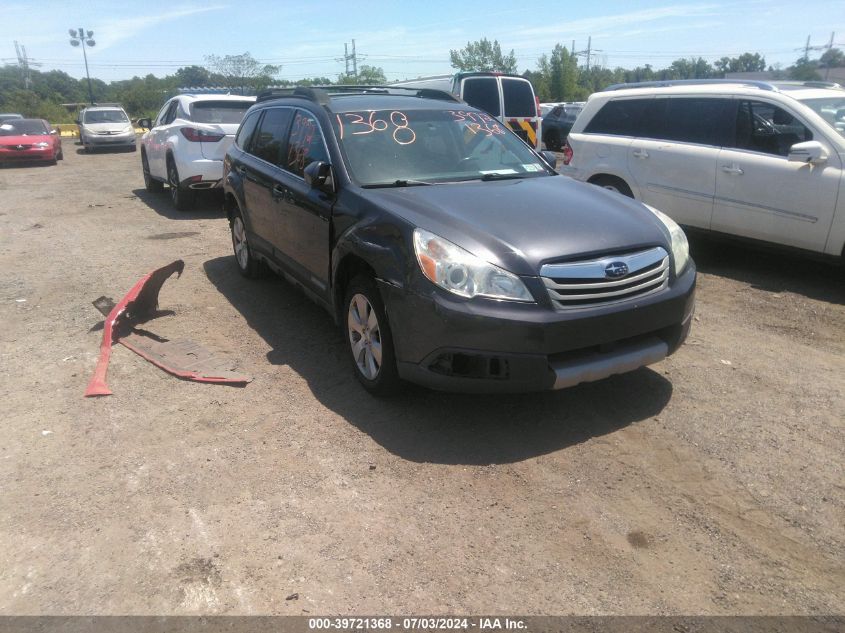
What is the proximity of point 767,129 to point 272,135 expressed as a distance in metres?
4.68

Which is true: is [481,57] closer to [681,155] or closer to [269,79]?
[269,79]

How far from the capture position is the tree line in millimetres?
57719

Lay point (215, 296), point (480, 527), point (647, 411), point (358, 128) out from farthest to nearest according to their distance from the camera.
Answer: point (215, 296), point (358, 128), point (647, 411), point (480, 527)

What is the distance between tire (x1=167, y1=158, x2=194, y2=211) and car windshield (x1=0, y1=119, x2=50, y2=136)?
1244 centimetres

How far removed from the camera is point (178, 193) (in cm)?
1110

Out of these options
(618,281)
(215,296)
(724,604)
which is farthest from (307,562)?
(215,296)

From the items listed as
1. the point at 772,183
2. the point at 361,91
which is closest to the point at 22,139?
the point at 361,91

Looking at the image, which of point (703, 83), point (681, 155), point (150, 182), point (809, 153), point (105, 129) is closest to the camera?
point (809, 153)

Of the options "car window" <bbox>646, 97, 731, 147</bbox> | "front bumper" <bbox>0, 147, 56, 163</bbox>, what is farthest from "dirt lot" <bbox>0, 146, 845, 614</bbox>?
"front bumper" <bbox>0, 147, 56, 163</bbox>

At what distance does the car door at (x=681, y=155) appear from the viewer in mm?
7105

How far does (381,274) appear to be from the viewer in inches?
154

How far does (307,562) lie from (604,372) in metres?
1.80

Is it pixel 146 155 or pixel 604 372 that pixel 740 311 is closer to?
pixel 604 372

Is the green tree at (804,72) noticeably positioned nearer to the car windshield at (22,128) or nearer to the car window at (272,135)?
the car windshield at (22,128)
